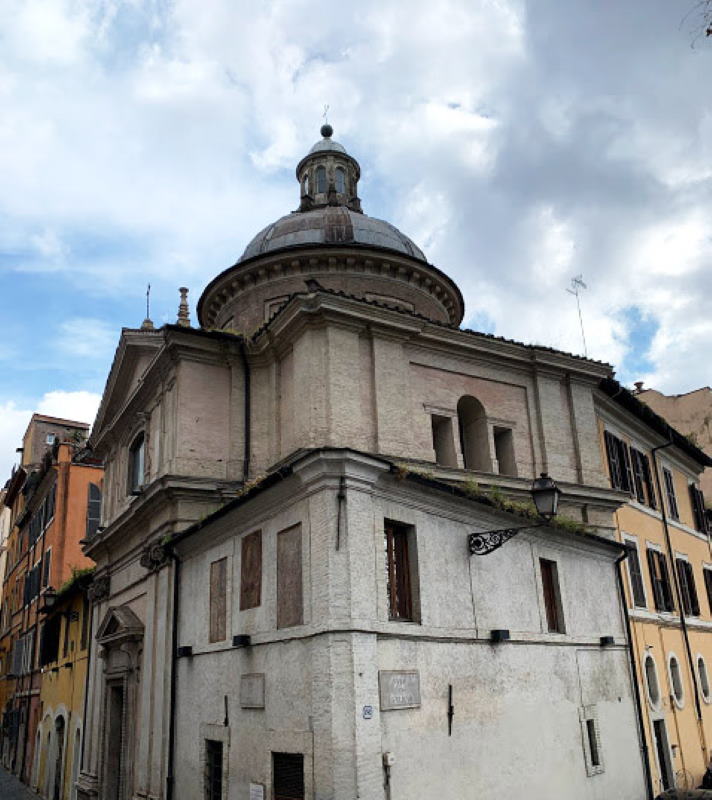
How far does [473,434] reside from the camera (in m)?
16.8

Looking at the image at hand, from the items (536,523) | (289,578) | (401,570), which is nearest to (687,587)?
(536,523)

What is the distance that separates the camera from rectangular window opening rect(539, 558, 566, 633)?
1352cm

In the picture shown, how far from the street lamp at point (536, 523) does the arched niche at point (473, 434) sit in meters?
3.74

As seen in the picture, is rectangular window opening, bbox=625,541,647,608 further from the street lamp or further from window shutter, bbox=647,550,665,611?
the street lamp

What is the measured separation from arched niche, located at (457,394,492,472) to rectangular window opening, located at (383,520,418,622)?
5.30 m

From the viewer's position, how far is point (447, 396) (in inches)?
638

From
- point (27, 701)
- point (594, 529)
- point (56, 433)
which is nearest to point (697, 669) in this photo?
point (594, 529)

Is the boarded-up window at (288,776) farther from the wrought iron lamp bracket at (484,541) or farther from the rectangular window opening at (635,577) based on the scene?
the rectangular window opening at (635,577)

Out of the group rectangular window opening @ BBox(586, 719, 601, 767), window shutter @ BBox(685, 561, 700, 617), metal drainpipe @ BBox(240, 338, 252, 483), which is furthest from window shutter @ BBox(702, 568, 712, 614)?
metal drainpipe @ BBox(240, 338, 252, 483)

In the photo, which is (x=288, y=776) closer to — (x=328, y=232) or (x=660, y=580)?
(x=660, y=580)

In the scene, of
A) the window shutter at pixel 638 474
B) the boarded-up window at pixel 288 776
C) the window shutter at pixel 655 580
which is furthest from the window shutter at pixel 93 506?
the boarded-up window at pixel 288 776

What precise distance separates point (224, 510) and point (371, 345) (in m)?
4.66

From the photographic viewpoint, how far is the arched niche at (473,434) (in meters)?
16.4

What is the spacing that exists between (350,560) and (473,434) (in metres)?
7.17
